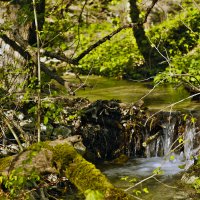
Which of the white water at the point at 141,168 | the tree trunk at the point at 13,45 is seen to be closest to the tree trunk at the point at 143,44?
the white water at the point at 141,168

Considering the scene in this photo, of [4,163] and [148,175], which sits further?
[148,175]

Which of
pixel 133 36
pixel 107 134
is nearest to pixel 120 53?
pixel 133 36

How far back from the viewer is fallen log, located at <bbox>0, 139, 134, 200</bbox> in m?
3.99

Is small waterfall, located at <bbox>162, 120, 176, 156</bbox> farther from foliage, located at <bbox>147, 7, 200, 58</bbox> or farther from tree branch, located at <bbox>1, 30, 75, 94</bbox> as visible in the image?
foliage, located at <bbox>147, 7, 200, 58</bbox>

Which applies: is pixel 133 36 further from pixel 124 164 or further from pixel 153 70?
pixel 124 164

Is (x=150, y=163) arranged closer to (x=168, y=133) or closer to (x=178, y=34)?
(x=168, y=133)

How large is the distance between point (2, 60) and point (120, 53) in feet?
34.5

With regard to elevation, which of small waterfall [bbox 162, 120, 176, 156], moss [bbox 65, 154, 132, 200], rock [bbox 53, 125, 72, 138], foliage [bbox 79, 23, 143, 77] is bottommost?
small waterfall [bbox 162, 120, 176, 156]

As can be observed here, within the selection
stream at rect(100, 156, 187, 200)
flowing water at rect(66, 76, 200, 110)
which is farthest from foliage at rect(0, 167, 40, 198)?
flowing water at rect(66, 76, 200, 110)

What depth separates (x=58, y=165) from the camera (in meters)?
4.42

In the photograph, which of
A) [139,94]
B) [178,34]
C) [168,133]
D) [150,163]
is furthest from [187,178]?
[178,34]

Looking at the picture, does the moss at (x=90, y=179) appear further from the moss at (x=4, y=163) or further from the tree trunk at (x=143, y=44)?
the tree trunk at (x=143, y=44)

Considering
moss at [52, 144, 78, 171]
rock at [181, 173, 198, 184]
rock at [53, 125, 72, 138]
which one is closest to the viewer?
moss at [52, 144, 78, 171]

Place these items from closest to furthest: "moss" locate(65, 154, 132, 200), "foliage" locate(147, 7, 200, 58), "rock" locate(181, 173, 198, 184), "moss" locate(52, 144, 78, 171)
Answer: "moss" locate(65, 154, 132, 200) < "moss" locate(52, 144, 78, 171) < "rock" locate(181, 173, 198, 184) < "foliage" locate(147, 7, 200, 58)
